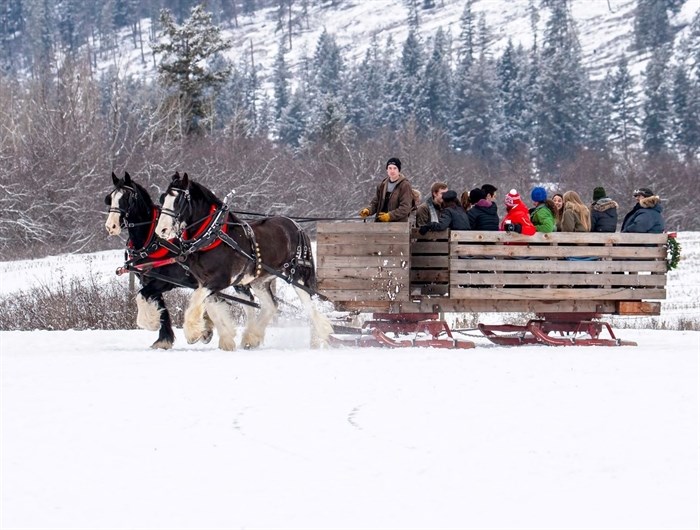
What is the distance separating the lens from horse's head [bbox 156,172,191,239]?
11648 mm

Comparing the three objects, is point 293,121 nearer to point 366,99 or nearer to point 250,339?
point 366,99

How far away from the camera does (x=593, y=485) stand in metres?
6.06

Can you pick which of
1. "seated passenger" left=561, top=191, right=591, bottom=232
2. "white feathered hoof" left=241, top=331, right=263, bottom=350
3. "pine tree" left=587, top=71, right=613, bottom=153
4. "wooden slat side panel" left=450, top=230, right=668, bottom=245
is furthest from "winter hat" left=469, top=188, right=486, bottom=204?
"pine tree" left=587, top=71, right=613, bottom=153

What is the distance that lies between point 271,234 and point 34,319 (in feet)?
18.8

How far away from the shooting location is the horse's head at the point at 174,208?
11648 mm

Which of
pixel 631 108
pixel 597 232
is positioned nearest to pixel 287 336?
pixel 597 232

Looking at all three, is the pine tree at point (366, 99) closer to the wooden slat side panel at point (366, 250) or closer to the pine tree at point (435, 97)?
the pine tree at point (435, 97)

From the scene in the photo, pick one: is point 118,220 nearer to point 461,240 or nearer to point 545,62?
point 461,240

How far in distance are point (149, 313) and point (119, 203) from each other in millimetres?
1277

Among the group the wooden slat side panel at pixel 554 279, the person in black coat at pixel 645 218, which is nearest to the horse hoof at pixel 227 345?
the wooden slat side panel at pixel 554 279

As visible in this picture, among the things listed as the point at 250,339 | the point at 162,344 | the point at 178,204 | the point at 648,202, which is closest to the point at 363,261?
the point at 250,339

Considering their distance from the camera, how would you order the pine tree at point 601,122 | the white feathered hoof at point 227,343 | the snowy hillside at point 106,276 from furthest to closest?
the pine tree at point 601,122 < the snowy hillside at point 106,276 < the white feathered hoof at point 227,343

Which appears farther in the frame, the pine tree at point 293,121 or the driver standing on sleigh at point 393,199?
the pine tree at point 293,121

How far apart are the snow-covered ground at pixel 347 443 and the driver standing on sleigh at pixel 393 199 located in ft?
8.49
